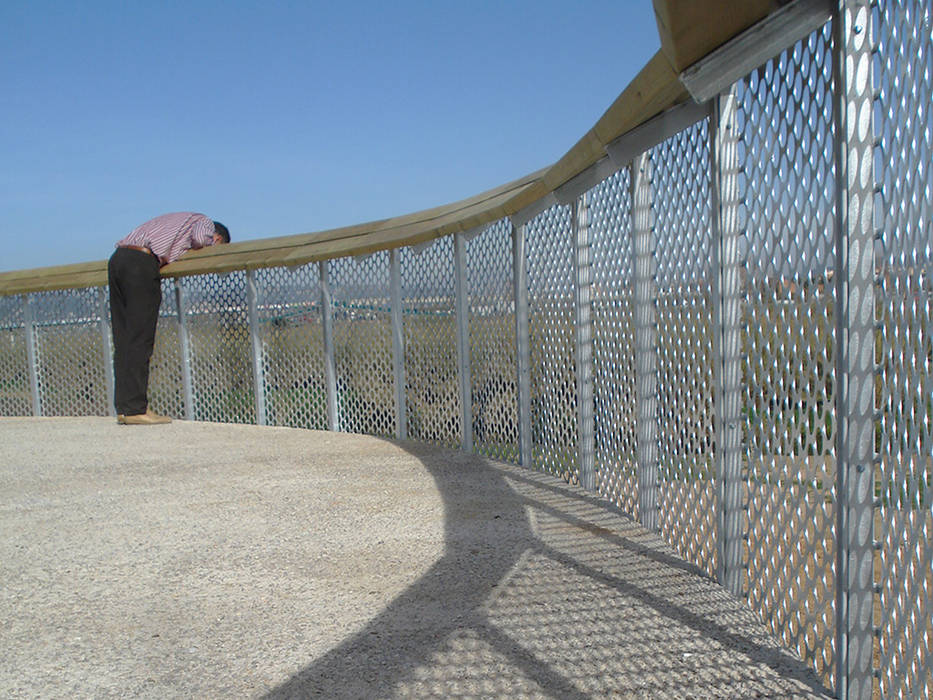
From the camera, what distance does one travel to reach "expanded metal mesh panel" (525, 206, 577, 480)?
5.80 metres

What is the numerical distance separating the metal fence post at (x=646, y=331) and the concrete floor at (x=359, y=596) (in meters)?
0.36

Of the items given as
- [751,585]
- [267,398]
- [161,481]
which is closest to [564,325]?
[751,585]

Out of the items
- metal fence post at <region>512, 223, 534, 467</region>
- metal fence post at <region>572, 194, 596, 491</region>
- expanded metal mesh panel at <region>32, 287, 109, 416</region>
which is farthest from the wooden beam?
expanded metal mesh panel at <region>32, 287, 109, 416</region>

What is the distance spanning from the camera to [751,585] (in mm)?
3336

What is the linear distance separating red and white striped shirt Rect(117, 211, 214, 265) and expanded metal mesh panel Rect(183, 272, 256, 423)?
15.7 inches

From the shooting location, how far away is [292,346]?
9.24m

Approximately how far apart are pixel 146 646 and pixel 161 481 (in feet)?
10.9

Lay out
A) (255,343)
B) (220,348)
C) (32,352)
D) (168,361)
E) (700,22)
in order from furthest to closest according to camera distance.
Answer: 1. (32,352)
2. (168,361)
3. (220,348)
4. (255,343)
5. (700,22)

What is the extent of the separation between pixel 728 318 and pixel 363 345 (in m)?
5.57

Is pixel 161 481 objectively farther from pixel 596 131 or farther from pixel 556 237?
pixel 596 131

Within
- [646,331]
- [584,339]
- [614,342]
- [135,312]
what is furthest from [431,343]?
[135,312]

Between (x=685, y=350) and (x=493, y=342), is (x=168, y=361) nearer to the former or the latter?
(x=493, y=342)

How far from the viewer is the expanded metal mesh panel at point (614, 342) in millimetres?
4754

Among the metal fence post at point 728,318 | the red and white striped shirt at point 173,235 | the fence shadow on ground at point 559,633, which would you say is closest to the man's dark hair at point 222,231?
the red and white striped shirt at point 173,235
